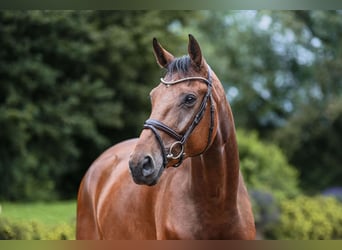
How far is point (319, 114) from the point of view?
11.7 m

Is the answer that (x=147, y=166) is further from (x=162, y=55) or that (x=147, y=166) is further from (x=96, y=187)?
(x=96, y=187)

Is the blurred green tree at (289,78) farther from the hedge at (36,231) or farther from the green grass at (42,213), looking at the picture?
the hedge at (36,231)

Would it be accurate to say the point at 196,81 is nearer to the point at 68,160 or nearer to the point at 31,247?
the point at 31,247

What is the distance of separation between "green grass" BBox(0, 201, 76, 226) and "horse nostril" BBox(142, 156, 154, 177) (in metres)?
4.65

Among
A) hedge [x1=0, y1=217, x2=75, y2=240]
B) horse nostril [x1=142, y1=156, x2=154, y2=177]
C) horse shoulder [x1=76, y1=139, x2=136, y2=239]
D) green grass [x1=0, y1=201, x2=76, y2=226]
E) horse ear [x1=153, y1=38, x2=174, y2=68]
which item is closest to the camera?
horse nostril [x1=142, y1=156, x2=154, y2=177]

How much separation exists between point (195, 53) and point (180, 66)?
0.30 feet

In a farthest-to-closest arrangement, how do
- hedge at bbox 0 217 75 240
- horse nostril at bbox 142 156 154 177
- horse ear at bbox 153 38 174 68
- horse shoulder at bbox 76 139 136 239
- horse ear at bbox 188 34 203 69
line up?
hedge at bbox 0 217 75 240, horse shoulder at bbox 76 139 136 239, horse ear at bbox 153 38 174 68, horse ear at bbox 188 34 203 69, horse nostril at bbox 142 156 154 177

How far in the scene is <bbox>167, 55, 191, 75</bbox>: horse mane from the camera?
2492 mm

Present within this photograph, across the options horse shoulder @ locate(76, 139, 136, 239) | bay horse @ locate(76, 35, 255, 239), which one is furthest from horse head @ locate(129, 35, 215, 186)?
horse shoulder @ locate(76, 139, 136, 239)

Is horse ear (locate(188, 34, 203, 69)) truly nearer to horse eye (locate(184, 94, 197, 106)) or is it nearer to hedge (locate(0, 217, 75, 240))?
horse eye (locate(184, 94, 197, 106))

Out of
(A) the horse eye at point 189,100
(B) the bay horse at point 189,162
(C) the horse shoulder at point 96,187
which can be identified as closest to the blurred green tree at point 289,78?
(C) the horse shoulder at point 96,187

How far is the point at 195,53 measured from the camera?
249cm

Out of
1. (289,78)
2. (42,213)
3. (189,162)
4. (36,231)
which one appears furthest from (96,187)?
(289,78)

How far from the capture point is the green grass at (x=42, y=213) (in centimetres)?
711
